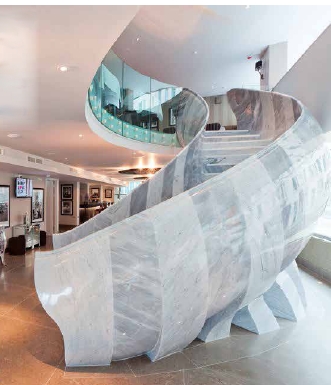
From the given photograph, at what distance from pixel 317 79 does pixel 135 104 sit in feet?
19.6

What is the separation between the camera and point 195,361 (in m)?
3.20

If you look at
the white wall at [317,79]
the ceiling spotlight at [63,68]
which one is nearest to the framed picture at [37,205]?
the ceiling spotlight at [63,68]

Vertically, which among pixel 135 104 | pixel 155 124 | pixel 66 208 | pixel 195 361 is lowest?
pixel 195 361

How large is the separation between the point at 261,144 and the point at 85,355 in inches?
163

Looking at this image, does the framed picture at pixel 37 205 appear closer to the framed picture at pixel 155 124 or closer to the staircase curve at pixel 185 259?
the framed picture at pixel 155 124

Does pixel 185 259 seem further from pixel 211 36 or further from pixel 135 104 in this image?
pixel 135 104

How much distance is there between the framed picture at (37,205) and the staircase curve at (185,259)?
831cm

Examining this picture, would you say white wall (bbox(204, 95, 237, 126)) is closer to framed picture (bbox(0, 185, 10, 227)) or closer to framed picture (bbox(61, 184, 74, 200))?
framed picture (bbox(0, 185, 10, 227))

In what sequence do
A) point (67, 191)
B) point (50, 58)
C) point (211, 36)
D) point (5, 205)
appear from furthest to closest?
point (67, 191)
point (5, 205)
point (211, 36)
point (50, 58)

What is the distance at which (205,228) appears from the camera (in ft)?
9.65

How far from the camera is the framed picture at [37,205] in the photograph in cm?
1060

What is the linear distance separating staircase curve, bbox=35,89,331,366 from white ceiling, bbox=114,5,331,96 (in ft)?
15.3

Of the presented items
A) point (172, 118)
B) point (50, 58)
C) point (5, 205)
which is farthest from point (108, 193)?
point (50, 58)

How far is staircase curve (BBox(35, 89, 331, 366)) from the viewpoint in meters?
2.78
